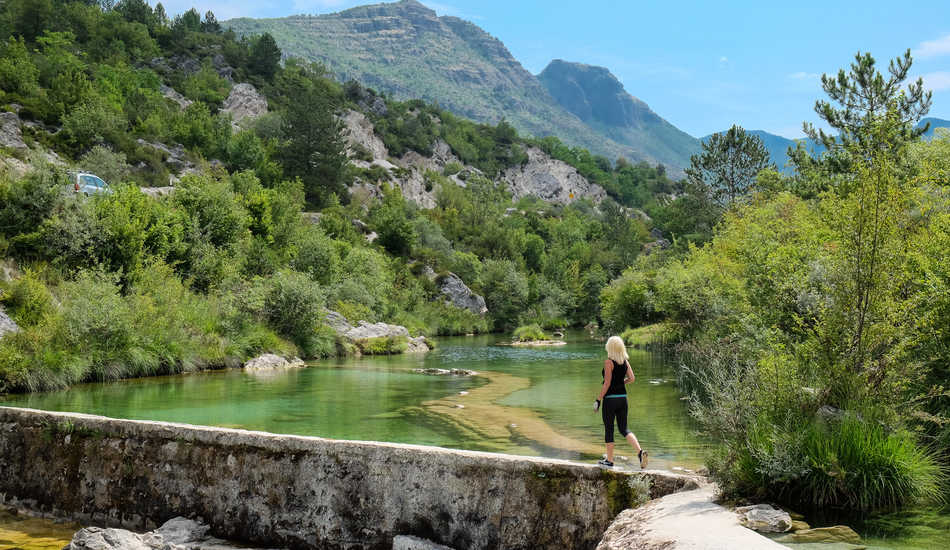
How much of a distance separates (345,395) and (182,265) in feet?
63.5

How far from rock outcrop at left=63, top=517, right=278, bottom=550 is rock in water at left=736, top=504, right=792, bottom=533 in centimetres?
695

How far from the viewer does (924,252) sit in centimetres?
1137

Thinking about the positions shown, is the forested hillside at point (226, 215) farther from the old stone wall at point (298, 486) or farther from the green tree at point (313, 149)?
the old stone wall at point (298, 486)

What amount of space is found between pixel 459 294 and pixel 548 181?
9726 centimetres

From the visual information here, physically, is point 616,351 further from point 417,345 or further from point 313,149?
point 313,149

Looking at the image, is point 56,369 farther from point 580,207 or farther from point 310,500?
point 580,207

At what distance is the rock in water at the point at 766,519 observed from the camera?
6797 millimetres

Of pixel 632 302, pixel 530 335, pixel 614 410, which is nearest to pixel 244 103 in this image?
pixel 530 335

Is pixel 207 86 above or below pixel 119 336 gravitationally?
above

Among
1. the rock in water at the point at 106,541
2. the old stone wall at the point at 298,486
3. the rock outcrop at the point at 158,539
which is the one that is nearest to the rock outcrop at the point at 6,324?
the old stone wall at the point at 298,486

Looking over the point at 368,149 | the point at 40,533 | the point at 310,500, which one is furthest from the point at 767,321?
the point at 368,149

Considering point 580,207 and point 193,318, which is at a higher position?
point 580,207

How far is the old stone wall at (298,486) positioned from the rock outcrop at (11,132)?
5076 centimetres

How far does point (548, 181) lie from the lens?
170m
